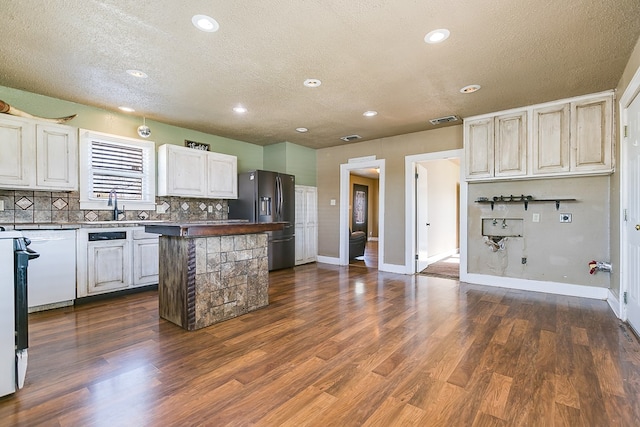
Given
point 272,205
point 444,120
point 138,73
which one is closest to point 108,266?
point 138,73

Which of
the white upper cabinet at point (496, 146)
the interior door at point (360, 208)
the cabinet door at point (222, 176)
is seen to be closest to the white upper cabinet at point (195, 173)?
the cabinet door at point (222, 176)

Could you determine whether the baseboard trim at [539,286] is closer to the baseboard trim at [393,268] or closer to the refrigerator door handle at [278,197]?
the baseboard trim at [393,268]

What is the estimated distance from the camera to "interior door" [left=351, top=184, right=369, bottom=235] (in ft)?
36.0

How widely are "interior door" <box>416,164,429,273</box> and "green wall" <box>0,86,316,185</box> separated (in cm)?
232

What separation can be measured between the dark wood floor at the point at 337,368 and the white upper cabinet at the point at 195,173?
198cm

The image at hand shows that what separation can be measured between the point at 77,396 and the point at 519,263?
196 inches

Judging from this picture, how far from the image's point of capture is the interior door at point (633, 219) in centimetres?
265

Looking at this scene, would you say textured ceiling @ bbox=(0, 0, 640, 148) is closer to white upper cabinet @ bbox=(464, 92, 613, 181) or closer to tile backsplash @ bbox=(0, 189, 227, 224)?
white upper cabinet @ bbox=(464, 92, 613, 181)

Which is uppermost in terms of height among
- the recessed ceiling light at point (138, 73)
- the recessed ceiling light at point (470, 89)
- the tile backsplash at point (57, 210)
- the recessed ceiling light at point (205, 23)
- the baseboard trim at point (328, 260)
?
the recessed ceiling light at point (205, 23)

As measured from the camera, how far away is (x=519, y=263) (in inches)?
172

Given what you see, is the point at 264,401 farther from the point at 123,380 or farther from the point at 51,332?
the point at 51,332

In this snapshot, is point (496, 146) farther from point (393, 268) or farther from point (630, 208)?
point (393, 268)

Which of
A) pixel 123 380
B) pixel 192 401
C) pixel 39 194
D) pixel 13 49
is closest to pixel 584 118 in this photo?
pixel 192 401

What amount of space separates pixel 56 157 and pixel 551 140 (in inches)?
240
